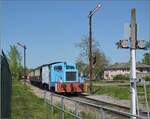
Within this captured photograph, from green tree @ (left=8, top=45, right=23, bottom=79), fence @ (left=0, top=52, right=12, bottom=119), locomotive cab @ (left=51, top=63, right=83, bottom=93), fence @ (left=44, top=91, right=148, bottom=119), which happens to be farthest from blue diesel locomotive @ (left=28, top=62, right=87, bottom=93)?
green tree @ (left=8, top=45, right=23, bottom=79)

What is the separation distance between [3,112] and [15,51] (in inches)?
3591

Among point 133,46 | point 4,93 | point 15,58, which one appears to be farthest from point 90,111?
point 15,58

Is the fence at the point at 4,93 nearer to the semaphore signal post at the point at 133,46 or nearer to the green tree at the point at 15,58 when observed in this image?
the semaphore signal post at the point at 133,46

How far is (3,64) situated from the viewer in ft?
34.8

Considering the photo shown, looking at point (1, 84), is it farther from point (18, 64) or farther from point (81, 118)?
point (18, 64)

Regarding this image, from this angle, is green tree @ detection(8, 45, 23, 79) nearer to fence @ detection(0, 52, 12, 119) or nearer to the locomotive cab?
the locomotive cab

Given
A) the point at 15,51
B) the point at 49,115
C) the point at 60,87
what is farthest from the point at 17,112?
the point at 15,51

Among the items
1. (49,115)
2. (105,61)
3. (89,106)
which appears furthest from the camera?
(105,61)

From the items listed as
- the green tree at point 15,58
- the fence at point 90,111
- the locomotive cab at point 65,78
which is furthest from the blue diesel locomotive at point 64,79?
the green tree at point 15,58

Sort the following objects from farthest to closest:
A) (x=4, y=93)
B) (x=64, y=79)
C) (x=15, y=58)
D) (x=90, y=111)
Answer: (x=15, y=58), (x=64, y=79), (x=90, y=111), (x=4, y=93)

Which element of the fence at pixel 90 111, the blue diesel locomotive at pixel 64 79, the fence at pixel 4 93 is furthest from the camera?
the blue diesel locomotive at pixel 64 79

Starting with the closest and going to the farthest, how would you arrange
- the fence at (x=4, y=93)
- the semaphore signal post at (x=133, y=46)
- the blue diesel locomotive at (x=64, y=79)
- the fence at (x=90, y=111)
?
the fence at (x=90, y=111)
the fence at (x=4, y=93)
the semaphore signal post at (x=133, y=46)
the blue diesel locomotive at (x=64, y=79)

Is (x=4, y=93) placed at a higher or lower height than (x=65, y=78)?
lower

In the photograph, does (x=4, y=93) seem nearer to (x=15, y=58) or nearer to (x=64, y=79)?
(x=64, y=79)
